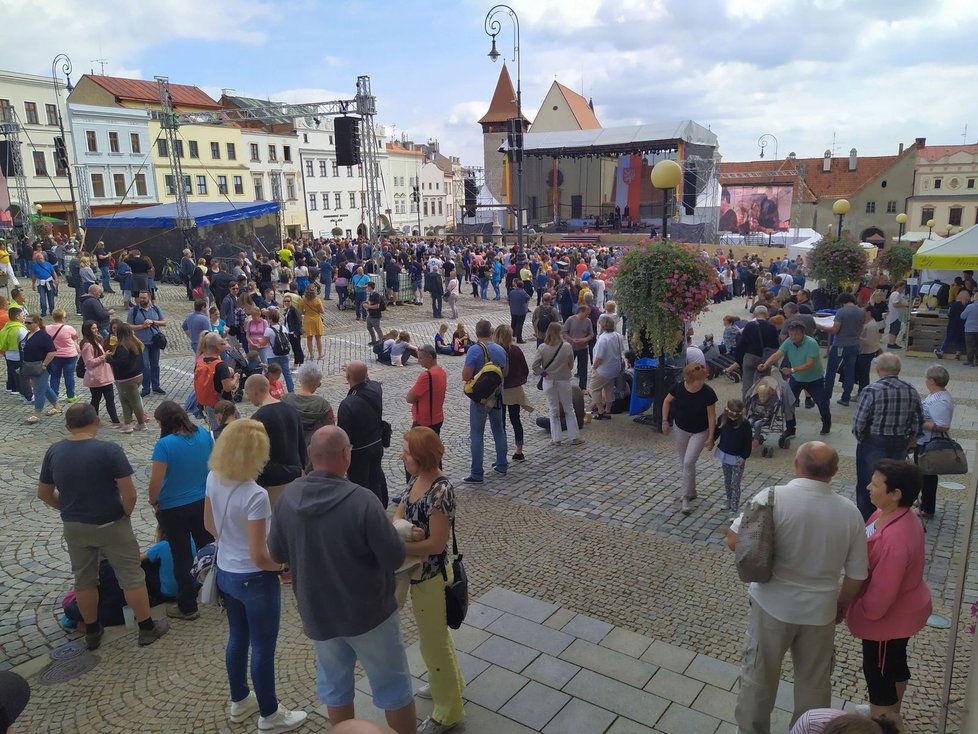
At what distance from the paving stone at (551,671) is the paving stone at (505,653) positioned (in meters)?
0.05

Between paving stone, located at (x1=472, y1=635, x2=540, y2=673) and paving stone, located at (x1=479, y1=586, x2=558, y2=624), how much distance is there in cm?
34

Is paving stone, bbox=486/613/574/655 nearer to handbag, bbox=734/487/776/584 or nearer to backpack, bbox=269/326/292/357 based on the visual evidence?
handbag, bbox=734/487/776/584

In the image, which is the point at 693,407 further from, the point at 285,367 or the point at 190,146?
the point at 190,146

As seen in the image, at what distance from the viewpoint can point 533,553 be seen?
18.5 ft

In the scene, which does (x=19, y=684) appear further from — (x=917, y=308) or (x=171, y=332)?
(x=917, y=308)

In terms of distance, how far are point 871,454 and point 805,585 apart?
3085mm

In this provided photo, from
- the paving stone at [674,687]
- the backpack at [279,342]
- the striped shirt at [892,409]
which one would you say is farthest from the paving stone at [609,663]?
the backpack at [279,342]

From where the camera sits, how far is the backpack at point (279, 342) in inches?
404

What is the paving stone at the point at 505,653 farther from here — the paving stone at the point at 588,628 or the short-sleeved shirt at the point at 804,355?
the short-sleeved shirt at the point at 804,355

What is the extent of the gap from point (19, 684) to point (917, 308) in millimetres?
17730

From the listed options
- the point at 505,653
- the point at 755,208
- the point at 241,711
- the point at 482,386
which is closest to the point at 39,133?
the point at 482,386

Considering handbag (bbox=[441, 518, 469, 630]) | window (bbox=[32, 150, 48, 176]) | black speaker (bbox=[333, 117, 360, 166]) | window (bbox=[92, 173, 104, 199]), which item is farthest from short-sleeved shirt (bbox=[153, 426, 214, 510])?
window (bbox=[92, 173, 104, 199])

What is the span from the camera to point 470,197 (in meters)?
52.6

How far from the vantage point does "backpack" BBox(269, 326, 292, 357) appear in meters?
10.2
